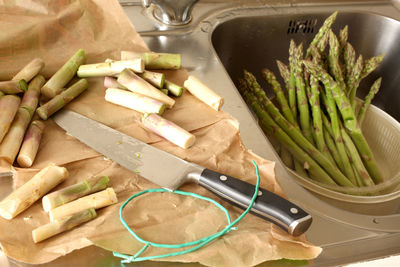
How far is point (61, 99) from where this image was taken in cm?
95

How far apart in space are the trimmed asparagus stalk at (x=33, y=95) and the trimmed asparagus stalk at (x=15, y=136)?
0.02 m

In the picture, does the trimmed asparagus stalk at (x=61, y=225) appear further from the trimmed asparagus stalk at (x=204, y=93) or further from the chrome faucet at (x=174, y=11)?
the chrome faucet at (x=174, y=11)

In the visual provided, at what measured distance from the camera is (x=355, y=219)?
32.6 inches

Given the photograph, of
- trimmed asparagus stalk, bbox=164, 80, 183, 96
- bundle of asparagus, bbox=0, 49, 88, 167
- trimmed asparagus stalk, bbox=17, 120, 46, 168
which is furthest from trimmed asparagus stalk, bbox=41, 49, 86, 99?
trimmed asparagus stalk, bbox=164, 80, 183, 96

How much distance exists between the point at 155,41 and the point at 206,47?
157 mm

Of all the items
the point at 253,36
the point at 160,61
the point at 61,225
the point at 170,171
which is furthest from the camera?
the point at 253,36

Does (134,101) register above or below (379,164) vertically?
above

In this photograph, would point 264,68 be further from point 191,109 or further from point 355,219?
point 355,219

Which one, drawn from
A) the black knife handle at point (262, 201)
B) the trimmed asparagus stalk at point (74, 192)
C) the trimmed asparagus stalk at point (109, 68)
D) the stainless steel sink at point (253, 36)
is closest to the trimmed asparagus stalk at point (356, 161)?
the stainless steel sink at point (253, 36)

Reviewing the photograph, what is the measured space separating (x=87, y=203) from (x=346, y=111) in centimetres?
83

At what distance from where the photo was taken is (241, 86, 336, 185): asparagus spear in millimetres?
1139

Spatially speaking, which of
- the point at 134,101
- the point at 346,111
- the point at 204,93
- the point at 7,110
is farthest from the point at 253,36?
the point at 7,110

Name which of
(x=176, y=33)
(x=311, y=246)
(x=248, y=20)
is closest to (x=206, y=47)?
(x=176, y=33)

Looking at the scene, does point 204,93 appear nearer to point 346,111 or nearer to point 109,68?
point 109,68
